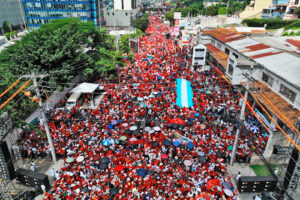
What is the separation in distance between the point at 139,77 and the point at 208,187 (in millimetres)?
20804

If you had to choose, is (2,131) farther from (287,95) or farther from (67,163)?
(287,95)

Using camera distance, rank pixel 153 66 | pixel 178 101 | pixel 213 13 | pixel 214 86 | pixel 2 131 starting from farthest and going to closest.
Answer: pixel 213 13 → pixel 153 66 → pixel 214 86 → pixel 178 101 → pixel 2 131

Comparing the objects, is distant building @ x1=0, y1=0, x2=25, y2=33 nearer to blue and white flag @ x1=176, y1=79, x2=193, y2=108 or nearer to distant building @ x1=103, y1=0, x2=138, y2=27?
distant building @ x1=103, y1=0, x2=138, y2=27

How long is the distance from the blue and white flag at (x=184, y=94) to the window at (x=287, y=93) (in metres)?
8.60

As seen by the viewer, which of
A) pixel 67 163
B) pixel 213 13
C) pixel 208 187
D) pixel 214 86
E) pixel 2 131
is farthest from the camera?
pixel 213 13

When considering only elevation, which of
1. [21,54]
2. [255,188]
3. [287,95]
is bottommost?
[255,188]

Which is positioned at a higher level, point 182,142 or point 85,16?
point 85,16

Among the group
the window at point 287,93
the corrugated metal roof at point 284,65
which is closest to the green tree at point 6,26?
the corrugated metal roof at point 284,65

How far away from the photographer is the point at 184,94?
24.8 metres

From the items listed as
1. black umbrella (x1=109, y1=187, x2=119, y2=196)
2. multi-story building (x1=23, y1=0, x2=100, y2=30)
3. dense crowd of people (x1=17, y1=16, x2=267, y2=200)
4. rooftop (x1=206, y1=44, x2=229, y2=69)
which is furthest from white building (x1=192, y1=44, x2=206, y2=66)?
multi-story building (x1=23, y1=0, x2=100, y2=30)

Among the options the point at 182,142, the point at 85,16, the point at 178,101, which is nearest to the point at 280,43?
the point at 178,101

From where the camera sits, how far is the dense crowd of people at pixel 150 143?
534 inches

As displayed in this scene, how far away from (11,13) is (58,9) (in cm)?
2225

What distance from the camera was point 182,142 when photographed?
17422mm
